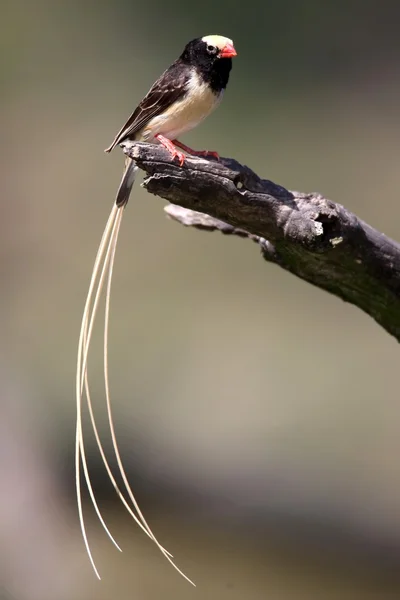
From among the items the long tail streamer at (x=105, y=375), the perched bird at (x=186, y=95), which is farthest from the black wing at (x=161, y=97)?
the long tail streamer at (x=105, y=375)

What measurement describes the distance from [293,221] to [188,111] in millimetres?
231

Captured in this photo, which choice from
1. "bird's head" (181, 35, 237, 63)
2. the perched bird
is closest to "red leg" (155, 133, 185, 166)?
the perched bird

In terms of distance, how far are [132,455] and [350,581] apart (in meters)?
0.61

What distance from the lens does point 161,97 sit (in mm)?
1106

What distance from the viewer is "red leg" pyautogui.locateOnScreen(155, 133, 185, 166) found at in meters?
0.95

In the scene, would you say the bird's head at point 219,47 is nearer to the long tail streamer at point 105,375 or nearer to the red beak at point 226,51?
the red beak at point 226,51

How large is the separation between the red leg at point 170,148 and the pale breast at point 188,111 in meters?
0.01

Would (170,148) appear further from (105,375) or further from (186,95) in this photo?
(105,375)

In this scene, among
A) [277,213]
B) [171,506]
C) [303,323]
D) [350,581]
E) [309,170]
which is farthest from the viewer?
[309,170]

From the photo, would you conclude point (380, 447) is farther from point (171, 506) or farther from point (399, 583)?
point (171, 506)

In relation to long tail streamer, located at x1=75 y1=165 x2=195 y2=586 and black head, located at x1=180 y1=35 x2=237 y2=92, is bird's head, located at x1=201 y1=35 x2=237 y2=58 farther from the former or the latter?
long tail streamer, located at x1=75 y1=165 x2=195 y2=586

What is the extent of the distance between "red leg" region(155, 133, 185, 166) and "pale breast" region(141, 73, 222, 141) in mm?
12

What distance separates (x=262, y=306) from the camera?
2525 mm

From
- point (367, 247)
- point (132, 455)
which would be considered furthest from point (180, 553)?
point (367, 247)
